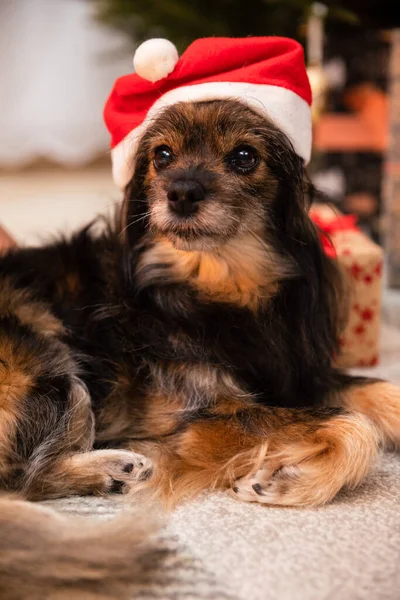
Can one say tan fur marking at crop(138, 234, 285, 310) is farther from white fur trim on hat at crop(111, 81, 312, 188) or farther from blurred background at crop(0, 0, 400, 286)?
blurred background at crop(0, 0, 400, 286)

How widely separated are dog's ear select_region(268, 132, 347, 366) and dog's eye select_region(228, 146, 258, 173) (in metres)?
0.05

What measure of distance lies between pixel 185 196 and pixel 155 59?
385mm

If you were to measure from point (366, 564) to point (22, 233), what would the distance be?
354 cm

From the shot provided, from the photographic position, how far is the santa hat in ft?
5.78

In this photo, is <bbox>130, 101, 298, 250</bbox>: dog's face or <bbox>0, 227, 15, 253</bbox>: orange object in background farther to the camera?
<bbox>0, 227, 15, 253</bbox>: orange object in background

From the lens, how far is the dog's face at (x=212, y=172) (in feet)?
5.54

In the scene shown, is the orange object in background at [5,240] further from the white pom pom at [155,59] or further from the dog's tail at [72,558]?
the dog's tail at [72,558]

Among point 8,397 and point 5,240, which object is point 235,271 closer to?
point 8,397

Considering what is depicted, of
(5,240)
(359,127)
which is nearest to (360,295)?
(5,240)

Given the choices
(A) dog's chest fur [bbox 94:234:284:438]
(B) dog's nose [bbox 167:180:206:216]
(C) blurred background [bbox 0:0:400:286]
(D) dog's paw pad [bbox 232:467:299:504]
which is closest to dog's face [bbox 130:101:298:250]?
(B) dog's nose [bbox 167:180:206:216]

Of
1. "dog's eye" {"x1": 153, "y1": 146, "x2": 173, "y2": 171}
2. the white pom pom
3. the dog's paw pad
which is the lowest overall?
the dog's paw pad

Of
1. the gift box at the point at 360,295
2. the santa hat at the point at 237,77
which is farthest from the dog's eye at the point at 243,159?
the gift box at the point at 360,295

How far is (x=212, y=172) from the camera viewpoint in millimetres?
1707

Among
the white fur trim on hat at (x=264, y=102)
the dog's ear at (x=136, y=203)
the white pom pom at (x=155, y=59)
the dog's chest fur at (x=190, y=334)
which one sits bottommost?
the dog's chest fur at (x=190, y=334)
